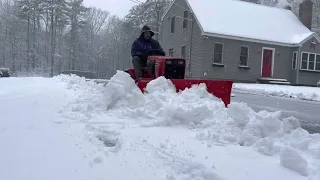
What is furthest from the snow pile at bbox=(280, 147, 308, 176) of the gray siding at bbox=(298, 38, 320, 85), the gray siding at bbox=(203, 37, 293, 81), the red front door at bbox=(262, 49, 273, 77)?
the gray siding at bbox=(298, 38, 320, 85)

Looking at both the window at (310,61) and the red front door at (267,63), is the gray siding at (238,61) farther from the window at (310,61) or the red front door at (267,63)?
the window at (310,61)

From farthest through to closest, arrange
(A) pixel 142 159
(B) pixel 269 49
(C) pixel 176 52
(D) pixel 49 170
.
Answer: (C) pixel 176 52 < (B) pixel 269 49 < (A) pixel 142 159 < (D) pixel 49 170

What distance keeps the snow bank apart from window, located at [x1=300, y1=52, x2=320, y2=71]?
67.7 feet

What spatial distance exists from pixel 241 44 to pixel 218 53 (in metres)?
1.78

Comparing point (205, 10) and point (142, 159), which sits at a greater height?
point (205, 10)

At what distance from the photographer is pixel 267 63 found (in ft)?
81.4

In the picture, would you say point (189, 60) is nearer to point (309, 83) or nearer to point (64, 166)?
point (309, 83)

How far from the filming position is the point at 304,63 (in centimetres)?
2530

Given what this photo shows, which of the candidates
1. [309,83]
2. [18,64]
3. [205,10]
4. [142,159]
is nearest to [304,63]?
[309,83]

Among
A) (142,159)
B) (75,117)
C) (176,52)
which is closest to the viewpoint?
(142,159)

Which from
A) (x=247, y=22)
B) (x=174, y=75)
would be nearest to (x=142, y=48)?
(x=174, y=75)

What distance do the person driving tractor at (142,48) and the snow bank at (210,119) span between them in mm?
1816

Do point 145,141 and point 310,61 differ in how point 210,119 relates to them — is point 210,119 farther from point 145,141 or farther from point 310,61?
point 310,61

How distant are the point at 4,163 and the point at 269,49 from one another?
23366 mm
